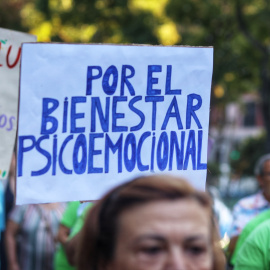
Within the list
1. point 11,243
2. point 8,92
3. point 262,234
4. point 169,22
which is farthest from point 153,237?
point 169,22

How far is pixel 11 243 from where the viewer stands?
19.3 ft

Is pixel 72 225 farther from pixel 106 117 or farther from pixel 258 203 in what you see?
pixel 106 117

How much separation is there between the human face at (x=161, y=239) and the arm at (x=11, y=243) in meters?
4.05

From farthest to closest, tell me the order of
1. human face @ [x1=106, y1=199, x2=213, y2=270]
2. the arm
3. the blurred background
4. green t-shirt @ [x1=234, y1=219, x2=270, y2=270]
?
the blurred background → the arm → green t-shirt @ [x1=234, y1=219, x2=270, y2=270] → human face @ [x1=106, y1=199, x2=213, y2=270]

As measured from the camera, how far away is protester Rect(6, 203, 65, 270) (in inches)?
223

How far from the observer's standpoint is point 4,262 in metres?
6.08

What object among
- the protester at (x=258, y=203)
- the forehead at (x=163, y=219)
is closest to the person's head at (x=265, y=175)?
the protester at (x=258, y=203)

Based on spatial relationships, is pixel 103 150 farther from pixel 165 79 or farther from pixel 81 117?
pixel 165 79

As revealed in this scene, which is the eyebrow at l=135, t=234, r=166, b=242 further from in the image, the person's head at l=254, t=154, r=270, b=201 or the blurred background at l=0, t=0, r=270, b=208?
the blurred background at l=0, t=0, r=270, b=208

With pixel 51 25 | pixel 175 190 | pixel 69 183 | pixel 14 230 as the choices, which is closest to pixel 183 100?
pixel 69 183

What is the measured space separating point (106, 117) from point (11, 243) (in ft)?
10.4

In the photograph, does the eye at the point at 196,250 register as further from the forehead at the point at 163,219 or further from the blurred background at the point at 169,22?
the blurred background at the point at 169,22

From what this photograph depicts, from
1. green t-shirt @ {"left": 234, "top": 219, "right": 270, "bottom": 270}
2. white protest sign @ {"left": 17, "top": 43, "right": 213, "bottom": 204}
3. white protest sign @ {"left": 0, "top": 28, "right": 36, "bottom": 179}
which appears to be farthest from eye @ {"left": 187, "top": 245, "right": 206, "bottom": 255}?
white protest sign @ {"left": 0, "top": 28, "right": 36, "bottom": 179}

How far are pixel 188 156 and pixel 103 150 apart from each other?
373mm
